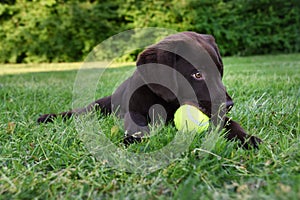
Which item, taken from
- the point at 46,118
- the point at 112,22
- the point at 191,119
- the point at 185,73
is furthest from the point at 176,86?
the point at 112,22

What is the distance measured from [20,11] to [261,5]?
25.2 feet

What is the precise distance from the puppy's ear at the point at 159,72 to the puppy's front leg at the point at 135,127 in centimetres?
21

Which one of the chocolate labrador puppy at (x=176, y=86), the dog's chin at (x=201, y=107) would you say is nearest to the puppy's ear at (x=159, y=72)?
the chocolate labrador puppy at (x=176, y=86)

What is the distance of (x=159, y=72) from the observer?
7.11 feet

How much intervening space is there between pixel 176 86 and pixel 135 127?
1.15ft

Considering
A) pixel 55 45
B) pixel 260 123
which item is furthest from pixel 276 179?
pixel 55 45

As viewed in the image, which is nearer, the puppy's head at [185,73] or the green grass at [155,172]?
the green grass at [155,172]

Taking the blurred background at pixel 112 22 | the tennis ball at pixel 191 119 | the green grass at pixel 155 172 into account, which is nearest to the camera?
the green grass at pixel 155 172

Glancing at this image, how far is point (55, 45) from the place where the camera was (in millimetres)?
11242

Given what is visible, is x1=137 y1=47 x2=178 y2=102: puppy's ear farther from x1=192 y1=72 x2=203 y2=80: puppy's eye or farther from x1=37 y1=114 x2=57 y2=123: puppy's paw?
x1=37 y1=114 x2=57 y2=123: puppy's paw

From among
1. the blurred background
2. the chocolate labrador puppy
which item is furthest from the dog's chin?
the blurred background

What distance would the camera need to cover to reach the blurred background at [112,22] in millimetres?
10922

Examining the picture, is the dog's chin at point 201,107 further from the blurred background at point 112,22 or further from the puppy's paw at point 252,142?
the blurred background at point 112,22

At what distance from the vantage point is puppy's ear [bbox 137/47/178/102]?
7.09ft
